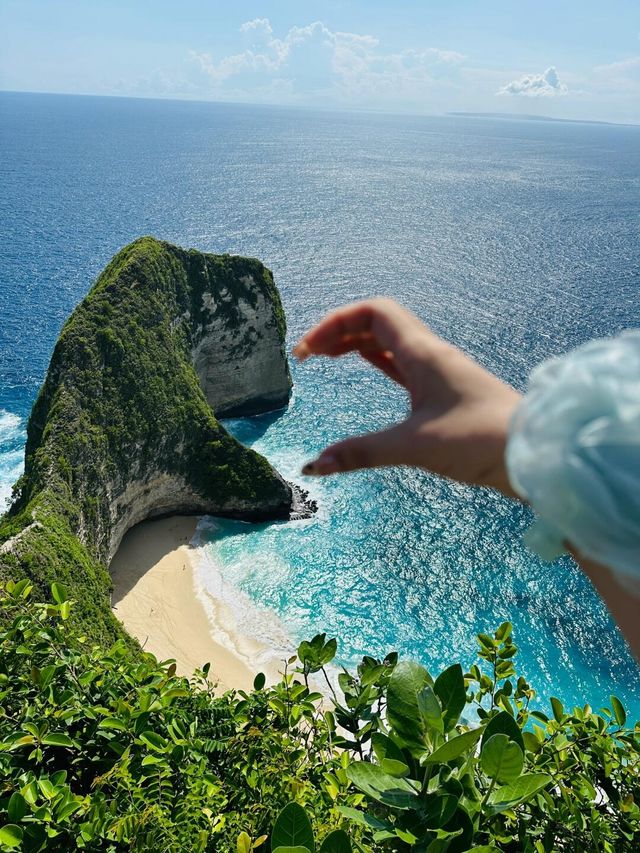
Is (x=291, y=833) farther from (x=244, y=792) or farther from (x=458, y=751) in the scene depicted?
(x=244, y=792)

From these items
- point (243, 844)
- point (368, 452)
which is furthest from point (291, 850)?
point (368, 452)

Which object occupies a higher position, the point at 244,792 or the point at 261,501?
the point at 244,792

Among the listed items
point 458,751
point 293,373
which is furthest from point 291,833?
point 293,373

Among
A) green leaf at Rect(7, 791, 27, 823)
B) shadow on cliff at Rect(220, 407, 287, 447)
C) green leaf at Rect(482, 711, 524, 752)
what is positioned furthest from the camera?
shadow on cliff at Rect(220, 407, 287, 447)

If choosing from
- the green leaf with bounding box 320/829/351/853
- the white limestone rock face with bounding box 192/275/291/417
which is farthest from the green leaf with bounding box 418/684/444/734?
the white limestone rock face with bounding box 192/275/291/417

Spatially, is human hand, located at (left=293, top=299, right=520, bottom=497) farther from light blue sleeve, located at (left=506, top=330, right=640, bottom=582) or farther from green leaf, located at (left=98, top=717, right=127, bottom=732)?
green leaf, located at (left=98, top=717, right=127, bottom=732)

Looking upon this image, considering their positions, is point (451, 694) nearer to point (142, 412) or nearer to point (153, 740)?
point (153, 740)
